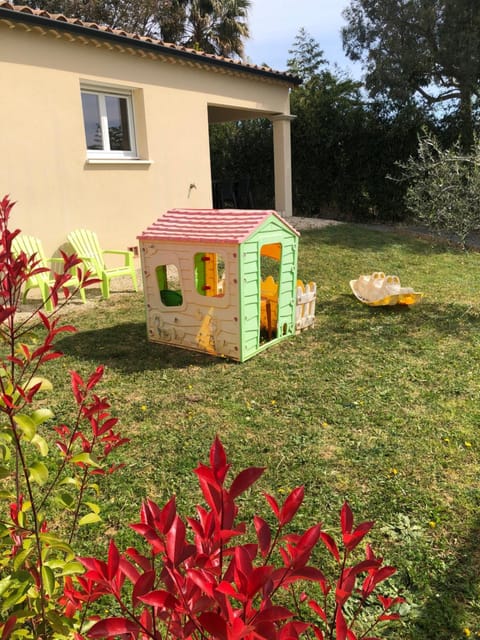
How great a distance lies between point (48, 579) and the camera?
1.44m

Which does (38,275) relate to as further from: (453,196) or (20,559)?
(20,559)

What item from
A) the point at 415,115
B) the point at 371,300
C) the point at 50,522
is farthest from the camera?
the point at 415,115

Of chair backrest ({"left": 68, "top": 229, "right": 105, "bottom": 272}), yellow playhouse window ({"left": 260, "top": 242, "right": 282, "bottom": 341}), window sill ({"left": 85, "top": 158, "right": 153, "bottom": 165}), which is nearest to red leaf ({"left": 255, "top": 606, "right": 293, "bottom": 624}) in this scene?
yellow playhouse window ({"left": 260, "top": 242, "right": 282, "bottom": 341})

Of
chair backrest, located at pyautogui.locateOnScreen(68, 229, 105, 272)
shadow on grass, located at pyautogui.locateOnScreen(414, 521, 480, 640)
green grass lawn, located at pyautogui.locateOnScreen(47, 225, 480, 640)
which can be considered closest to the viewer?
shadow on grass, located at pyautogui.locateOnScreen(414, 521, 480, 640)

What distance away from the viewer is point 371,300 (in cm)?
733

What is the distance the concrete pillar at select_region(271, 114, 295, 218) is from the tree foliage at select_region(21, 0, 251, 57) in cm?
1318

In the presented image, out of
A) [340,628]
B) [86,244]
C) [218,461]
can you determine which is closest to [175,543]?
[218,461]

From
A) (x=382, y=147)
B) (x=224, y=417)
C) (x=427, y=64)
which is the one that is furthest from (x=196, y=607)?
(x=427, y=64)

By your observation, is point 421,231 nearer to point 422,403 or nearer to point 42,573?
point 422,403

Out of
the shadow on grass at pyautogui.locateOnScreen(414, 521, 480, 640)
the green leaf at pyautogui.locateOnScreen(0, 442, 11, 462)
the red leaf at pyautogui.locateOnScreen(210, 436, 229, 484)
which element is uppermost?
the red leaf at pyautogui.locateOnScreen(210, 436, 229, 484)

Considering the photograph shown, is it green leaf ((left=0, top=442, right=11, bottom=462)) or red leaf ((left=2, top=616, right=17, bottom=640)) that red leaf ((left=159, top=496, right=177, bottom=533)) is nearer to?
red leaf ((left=2, top=616, right=17, bottom=640))

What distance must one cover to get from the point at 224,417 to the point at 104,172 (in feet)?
21.8

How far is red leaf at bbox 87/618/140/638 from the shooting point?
0.92 meters

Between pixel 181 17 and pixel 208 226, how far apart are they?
2350cm
